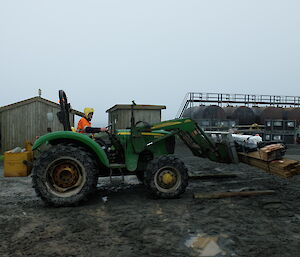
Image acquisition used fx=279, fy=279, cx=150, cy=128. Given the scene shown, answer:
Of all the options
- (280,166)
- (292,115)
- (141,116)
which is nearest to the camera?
(280,166)

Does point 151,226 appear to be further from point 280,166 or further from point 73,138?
point 280,166

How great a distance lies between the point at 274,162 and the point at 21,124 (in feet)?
38.5

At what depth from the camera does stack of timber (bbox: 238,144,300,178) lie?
15.5 ft

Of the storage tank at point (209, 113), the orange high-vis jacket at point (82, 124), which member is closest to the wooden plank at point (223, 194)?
the orange high-vis jacket at point (82, 124)

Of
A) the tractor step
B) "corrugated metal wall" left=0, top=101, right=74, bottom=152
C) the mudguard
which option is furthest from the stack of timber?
"corrugated metal wall" left=0, top=101, right=74, bottom=152

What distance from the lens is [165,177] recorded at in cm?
483

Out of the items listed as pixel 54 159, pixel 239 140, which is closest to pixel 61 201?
pixel 54 159

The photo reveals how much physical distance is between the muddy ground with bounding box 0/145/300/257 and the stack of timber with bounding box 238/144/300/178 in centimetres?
52

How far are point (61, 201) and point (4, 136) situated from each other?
10.2 metres

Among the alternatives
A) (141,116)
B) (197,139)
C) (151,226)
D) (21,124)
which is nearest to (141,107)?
(141,116)

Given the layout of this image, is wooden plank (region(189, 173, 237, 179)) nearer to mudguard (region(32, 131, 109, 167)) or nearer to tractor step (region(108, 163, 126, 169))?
tractor step (region(108, 163, 126, 169))

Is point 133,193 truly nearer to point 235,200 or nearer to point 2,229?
point 235,200

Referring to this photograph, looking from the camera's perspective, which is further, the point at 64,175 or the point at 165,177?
the point at 165,177

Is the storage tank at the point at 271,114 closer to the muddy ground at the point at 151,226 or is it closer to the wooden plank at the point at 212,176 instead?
the wooden plank at the point at 212,176
